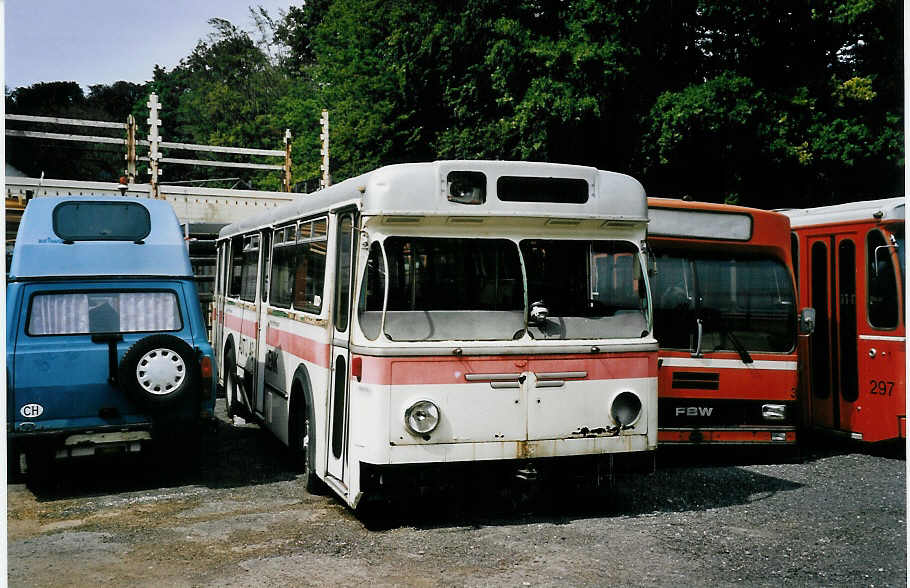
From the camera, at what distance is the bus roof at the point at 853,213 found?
417 inches

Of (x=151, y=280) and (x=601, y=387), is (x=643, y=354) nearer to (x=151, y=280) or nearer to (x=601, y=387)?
(x=601, y=387)

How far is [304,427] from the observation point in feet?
30.5

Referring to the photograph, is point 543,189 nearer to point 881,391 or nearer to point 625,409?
point 625,409

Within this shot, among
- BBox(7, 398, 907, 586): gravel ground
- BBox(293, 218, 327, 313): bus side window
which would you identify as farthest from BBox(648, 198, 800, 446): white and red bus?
BBox(293, 218, 327, 313): bus side window

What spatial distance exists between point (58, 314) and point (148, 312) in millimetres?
830

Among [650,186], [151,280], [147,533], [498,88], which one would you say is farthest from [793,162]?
[147,533]

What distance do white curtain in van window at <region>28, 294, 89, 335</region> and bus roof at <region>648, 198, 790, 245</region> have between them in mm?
5694

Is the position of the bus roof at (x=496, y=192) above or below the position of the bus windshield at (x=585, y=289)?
above

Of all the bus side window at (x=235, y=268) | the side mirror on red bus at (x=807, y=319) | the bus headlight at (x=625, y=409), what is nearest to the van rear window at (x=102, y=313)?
the bus side window at (x=235, y=268)

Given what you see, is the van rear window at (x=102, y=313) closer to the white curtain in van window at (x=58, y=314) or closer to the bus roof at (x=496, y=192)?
the white curtain in van window at (x=58, y=314)

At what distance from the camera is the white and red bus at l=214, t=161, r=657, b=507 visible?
23.5ft

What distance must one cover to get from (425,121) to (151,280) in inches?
713

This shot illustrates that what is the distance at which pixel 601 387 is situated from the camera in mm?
7641

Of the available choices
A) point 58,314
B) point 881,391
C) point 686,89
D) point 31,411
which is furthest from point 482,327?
point 686,89
